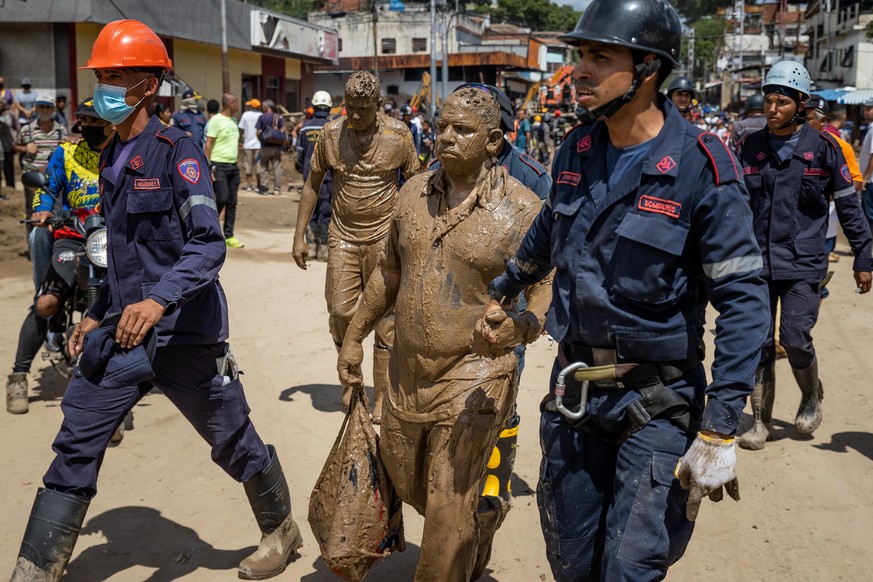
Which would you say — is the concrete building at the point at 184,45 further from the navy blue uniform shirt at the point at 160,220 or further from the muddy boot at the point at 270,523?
the muddy boot at the point at 270,523

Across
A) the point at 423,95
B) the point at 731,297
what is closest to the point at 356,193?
the point at 731,297

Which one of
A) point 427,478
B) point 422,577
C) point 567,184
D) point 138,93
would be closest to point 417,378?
point 427,478

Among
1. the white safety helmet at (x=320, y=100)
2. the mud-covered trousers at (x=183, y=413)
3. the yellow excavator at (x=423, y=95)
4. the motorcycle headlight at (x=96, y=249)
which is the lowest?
the mud-covered trousers at (x=183, y=413)

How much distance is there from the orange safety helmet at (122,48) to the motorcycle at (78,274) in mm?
2075

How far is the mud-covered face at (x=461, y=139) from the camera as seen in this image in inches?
152

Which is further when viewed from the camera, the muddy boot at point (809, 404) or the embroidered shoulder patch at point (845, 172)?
the muddy boot at point (809, 404)

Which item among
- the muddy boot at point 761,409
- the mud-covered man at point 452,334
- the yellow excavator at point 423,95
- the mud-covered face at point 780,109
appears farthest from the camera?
the yellow excavator at point 423,95

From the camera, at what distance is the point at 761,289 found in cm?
284

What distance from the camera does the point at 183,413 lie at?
13.9 feet

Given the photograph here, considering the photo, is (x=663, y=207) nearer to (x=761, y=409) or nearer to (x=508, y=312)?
(x=508, y=312)

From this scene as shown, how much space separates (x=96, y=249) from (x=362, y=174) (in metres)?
1.92

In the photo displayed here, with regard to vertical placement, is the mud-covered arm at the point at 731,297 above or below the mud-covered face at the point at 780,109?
below

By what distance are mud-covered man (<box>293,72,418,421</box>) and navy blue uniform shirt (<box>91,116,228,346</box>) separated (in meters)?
2.51

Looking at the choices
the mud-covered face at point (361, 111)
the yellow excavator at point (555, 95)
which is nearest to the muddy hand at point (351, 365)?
the mud-covered face at point (361, 111)
